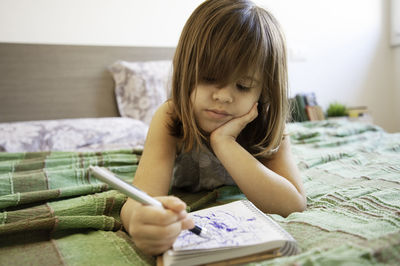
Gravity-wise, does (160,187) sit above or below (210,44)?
below

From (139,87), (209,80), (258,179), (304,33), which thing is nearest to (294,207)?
(258,179)

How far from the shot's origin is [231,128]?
Result: 0.73 metres

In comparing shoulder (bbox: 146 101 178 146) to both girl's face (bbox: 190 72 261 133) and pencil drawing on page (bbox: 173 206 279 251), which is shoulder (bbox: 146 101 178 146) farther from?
pencil drawing on page (bbox: 173 206 279 251)

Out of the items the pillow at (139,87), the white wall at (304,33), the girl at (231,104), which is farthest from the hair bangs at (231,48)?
the white wall at (304,33)

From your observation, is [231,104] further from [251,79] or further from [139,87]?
[139,87]

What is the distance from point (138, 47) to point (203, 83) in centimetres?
154

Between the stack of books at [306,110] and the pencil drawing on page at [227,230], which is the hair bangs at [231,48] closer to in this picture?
the pencil drawing on page at [227,230]

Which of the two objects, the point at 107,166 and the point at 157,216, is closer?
the point at 157,216

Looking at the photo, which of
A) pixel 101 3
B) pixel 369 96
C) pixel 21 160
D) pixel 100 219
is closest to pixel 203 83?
pixel 100 219

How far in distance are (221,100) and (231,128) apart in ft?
0.30

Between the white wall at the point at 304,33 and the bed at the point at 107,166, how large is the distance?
11cm

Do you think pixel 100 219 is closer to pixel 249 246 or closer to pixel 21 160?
pixel 249 246

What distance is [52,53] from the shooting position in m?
1.86

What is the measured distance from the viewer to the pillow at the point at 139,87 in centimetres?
185
